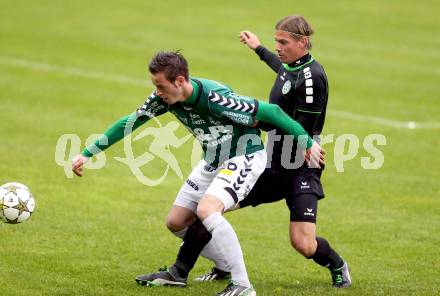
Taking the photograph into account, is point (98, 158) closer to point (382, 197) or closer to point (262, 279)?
point (382, 197)

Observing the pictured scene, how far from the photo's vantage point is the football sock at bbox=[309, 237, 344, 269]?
9.72 meters

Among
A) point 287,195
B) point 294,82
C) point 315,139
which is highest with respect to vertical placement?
point 294,82

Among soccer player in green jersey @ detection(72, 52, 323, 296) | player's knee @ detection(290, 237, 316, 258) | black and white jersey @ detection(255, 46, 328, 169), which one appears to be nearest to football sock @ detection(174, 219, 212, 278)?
soccer player in green jersey @ detection(72, 52, 323, 296)

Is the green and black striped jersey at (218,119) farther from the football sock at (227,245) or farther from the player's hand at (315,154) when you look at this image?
the football sock at (227,245)

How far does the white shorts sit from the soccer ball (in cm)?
164

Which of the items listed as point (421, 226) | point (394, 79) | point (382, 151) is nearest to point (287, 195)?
point (421, 226)

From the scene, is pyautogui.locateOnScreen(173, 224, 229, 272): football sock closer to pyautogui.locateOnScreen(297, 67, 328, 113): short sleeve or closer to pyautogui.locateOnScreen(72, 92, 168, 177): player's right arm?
pyautogui.locateOnScreen(72, 92, 168, 177): player's right arm

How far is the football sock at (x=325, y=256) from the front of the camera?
972 cm

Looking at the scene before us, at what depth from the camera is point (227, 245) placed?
880 cm

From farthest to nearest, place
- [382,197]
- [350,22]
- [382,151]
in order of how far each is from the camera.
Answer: [350,22] < [382,151] < [382,197]

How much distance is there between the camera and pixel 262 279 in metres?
10.1

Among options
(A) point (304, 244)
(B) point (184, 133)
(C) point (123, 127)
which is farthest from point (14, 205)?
(B) point (184, 133)

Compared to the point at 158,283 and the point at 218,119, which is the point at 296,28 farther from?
the point at 158,283

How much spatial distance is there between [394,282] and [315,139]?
1894 mm
